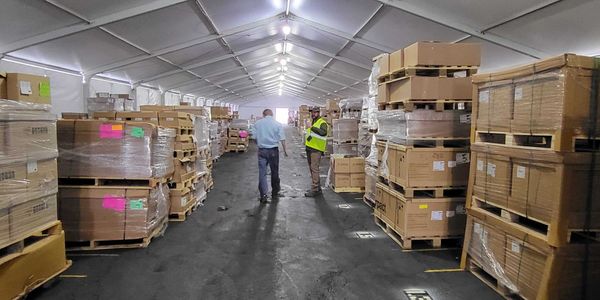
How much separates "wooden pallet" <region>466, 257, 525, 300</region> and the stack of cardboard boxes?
4.43m

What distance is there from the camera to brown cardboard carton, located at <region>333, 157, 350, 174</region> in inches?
329

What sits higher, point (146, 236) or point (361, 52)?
point (361, 52)

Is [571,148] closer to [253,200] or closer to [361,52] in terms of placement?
[253,200]

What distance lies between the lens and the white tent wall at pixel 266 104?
44.4 meters

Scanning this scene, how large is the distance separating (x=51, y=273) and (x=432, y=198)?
4.59m

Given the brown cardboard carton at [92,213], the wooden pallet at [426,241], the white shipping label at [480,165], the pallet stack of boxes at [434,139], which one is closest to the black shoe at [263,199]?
the wooden pallet at [426,241]

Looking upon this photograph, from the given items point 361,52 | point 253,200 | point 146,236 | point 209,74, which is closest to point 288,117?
point 209,74

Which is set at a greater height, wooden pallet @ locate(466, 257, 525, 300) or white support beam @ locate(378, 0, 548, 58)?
white support beam @ locate(378, 0, 548, 58)

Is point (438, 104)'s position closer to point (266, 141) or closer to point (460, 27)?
point (266, 141)

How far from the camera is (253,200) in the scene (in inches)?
305

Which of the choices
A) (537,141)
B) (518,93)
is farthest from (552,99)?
(537,141)

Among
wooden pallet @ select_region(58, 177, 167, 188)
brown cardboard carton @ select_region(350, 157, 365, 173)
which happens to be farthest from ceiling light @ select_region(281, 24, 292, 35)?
wooden pallet @ select_region(58, 177, 167, 188)

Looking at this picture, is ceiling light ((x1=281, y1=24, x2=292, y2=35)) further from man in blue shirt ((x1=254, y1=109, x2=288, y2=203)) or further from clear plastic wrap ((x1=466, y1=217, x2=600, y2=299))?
clear plastic wrap ((x1=466, y1=217, x2=600, y2=299))

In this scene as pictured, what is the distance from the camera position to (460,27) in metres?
8.17
